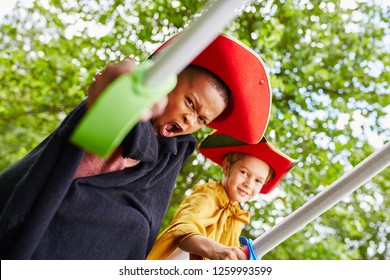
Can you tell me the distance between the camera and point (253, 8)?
8.68 ft

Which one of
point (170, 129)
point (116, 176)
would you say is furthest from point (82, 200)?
point (170, 129)

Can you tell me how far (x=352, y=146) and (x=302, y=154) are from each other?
0.24 metres

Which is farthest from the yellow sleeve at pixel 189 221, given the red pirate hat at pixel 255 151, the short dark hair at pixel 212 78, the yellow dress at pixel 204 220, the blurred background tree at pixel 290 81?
the blurred background tree at pixel 290 81

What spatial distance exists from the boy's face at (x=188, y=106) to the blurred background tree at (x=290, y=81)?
5.26 ft

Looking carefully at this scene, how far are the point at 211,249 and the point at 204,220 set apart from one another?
0.50 ft

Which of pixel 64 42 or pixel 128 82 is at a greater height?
pixel 128 82

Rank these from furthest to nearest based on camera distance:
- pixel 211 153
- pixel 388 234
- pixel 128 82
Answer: pixel 388 234 → pixel 211 153 → pixel 128 82

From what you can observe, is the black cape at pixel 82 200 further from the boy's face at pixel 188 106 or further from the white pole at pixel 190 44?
the white pole at pixel 190 44

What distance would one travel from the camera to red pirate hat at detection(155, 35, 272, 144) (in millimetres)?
894

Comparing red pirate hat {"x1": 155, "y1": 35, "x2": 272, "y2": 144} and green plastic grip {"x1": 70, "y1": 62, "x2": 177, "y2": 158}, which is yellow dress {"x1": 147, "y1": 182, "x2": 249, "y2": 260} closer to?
red pirate hat {"x1": 155, "y1": 35, "x2": 272, "y2": 144}

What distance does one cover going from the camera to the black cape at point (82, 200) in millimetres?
641

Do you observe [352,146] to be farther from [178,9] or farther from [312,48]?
[178,9]

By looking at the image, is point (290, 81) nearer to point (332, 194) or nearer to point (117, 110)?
point (332, 194)

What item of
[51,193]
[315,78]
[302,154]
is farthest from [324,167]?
[51,193]
